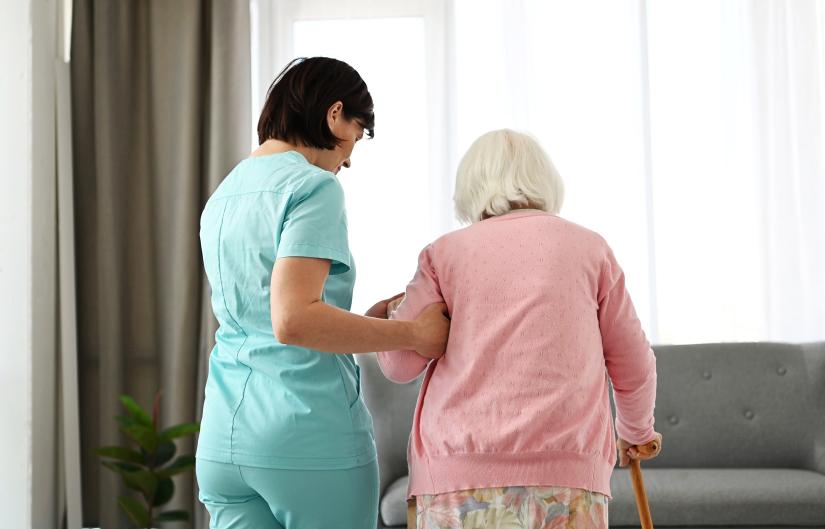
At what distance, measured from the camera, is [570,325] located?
134cm

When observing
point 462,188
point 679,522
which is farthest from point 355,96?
point 679,522

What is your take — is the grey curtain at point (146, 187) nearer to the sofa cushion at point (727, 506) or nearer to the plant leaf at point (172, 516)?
the plant leaf at point (172, 516)

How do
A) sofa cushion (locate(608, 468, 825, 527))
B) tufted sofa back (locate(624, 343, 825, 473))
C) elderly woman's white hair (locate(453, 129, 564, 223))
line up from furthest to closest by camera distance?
tufted sofa back (locate(624, 343, 825, 473)) → sofa cushion (locate(608, 468, 825, 527)) → elderly woman's white hair (locate(453, 129, 564, 223))

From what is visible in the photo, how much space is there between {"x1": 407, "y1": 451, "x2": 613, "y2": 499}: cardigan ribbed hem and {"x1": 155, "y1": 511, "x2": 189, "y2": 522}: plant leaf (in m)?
2.23

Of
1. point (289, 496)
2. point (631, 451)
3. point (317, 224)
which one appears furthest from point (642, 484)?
point (317, 224)

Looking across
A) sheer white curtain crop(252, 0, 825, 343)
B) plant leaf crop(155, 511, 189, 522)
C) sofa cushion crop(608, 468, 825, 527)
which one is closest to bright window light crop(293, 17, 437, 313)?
sheer white curtain crop(252, 0, 825, 343)

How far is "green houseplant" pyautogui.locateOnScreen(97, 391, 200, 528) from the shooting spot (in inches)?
129

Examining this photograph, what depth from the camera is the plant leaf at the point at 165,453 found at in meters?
3.36

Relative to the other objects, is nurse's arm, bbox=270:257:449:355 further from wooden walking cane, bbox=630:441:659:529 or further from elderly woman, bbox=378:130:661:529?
wooden walking cane, bbox=630:441:659:529

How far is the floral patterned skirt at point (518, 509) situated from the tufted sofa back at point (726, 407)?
171 centimetres

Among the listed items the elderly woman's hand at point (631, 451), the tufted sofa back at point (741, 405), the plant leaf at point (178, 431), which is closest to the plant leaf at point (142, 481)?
the plant leaf at point (178, 431)

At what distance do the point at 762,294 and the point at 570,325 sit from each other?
97.6 inches

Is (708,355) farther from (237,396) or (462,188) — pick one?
(237,396)

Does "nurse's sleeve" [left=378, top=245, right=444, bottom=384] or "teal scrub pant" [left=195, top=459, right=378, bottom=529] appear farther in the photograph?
"nurse's sleeve" [left=378, top=245, right=444, bottom=384]
